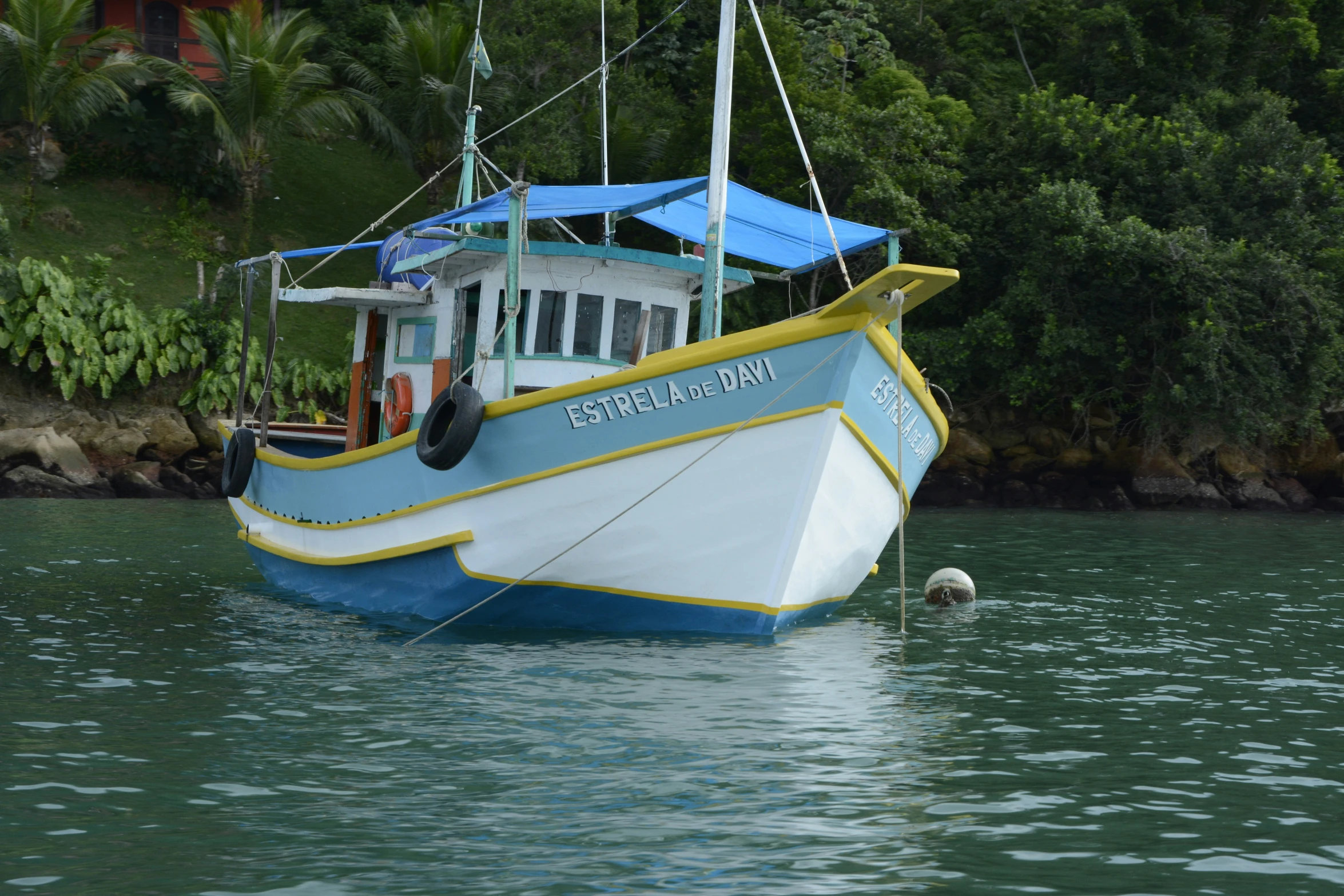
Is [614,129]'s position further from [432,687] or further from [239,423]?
[432,687]

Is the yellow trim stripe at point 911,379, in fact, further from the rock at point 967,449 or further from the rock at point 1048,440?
the rock at point 1048,440

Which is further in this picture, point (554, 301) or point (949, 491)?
point (949, 491)

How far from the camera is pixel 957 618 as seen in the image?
13.1 meters

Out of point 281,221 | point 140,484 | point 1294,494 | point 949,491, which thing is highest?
point 281,221

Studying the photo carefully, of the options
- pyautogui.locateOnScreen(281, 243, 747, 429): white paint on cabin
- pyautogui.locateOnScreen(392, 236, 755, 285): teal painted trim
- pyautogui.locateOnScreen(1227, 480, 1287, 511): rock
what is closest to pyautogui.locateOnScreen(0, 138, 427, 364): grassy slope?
pyautogui.locateOnScreen(281, 243, 747, 429): white paint on cabin

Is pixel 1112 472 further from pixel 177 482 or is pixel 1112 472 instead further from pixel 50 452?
Answer: pixel 50 452

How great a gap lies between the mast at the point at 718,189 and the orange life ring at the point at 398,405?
3.61m

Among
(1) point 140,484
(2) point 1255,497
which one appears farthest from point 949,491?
(1) point 140,484

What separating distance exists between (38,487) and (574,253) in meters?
18.6

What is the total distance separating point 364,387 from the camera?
14.9 m

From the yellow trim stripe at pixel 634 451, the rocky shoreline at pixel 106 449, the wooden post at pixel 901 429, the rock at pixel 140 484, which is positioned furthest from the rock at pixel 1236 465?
the yellow trim stripe at pixel 634 451

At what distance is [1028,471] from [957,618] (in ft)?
66.0

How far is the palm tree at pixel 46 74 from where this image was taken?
33125mm

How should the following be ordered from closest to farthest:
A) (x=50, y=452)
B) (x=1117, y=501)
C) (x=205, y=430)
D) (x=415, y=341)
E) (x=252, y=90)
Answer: (x=415, y=341) → (x=50, y=452) → (x=205, y=430) → (x=1117, y=501) → (x=252, y=90)
